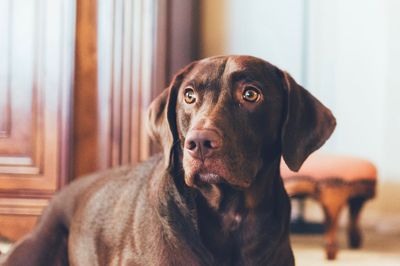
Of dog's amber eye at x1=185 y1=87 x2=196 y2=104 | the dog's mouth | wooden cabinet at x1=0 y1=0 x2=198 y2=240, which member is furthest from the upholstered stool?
the dog's mouth

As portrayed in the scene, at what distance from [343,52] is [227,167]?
108 inches

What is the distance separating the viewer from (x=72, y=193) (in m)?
2.20

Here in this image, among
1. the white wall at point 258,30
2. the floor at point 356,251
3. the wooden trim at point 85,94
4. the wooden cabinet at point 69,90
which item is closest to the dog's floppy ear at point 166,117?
the wooden cabinet at point 69,90

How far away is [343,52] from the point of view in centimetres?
392

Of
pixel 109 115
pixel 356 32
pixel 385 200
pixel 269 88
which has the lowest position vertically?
pixel 385 200

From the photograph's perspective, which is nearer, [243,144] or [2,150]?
[243,144]

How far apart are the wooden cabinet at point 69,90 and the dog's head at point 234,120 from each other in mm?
1036

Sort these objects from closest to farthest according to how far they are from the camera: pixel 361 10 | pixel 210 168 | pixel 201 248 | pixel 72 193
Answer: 1. pixel 210 168
2. pixel 201 248
3. pixel 72 193
4. pixel 361 10

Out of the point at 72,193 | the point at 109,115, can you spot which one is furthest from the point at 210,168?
the point at 109,115

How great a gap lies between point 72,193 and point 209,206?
812 mm

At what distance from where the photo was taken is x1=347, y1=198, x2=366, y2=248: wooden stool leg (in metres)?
3.28

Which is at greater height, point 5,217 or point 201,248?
point 201,248

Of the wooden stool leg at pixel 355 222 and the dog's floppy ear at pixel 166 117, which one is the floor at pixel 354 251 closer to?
the wooden stool leg at pixel 355 222

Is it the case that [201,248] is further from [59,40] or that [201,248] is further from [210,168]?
[59,40]
